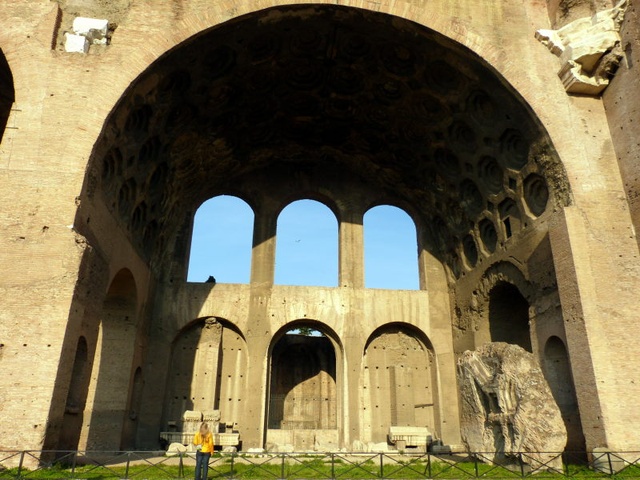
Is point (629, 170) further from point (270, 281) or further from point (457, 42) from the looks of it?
point (270, 281)

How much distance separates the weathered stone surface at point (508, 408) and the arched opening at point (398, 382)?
566 cm

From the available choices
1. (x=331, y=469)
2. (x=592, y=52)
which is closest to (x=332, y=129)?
(x=592, y=52)

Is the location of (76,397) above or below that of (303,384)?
below

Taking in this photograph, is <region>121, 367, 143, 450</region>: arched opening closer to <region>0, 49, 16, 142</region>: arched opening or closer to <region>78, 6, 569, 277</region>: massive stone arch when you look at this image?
<region>78, 6, 569, 277</region>: massive stone arch

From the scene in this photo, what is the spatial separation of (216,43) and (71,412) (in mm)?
7910

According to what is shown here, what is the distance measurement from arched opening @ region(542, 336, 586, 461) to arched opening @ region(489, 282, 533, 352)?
288 centimetres

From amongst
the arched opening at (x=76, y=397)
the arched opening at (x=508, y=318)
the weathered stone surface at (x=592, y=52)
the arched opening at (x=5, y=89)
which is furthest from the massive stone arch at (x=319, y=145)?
the arched opening at (x=5, y=89)

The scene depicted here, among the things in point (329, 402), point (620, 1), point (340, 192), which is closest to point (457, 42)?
point (620, 1)

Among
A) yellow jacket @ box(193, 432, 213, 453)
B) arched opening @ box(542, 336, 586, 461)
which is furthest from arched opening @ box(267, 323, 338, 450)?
yellow jacket @ box(193, 432, 213, 453)

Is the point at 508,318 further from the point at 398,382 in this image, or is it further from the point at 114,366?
the point at 114,366

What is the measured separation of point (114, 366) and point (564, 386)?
10303 mm

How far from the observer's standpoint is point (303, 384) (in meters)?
17.8

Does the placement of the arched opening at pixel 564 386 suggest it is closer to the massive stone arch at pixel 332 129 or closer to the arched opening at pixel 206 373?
the massive stone arch at pixel 332 129

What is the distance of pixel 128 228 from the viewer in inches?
480
